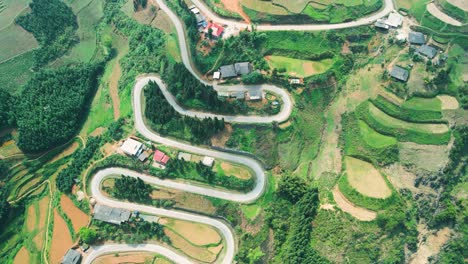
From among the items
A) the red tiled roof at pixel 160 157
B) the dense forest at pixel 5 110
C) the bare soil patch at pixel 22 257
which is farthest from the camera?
the dense forest at pixel 5 110

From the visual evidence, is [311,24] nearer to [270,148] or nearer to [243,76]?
[243,76]

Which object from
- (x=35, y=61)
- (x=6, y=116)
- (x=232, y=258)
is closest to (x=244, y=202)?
(x=232, y=258)

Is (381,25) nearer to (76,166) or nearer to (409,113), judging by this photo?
(409,113)

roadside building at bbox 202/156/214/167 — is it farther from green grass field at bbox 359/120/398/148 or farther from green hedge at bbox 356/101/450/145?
green hedge at bbox 356/101/450/145

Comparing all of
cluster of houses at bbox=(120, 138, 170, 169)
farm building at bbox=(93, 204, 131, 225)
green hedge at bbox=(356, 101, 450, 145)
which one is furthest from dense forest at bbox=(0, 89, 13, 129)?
green hedge at bbox=(356, 101, 450, 145)

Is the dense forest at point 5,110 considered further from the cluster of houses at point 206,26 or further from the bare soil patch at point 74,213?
the cluster of houses at point 206,26

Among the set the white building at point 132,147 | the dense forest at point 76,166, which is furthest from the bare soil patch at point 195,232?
the dense forest at point 76,166
